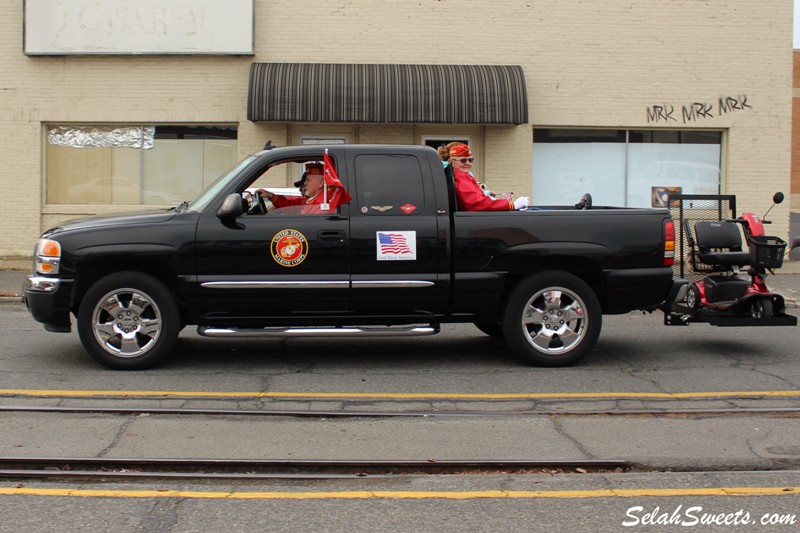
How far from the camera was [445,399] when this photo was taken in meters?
6.87

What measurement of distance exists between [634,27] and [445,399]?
40.3ft

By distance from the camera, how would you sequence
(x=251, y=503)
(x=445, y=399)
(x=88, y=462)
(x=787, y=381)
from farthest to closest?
(x=787, y=381) → (x=445, y=399) → (x=88, y=462) → (x=251, y=503)

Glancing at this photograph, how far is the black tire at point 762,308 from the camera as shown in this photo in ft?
27.7

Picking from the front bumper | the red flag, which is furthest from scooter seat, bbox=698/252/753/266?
the front bumper

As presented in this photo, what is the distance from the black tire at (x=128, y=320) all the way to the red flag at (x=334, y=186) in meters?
1.61

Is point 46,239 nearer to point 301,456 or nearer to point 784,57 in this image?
point 301,456

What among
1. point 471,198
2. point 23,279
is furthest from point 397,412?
point 23,279

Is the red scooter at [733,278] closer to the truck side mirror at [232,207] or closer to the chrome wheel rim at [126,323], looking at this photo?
the truck side mirror at [232,207]

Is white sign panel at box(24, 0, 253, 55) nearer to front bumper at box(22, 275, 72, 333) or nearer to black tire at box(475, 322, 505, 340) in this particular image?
black tire at box(475, 322, 505, 340)

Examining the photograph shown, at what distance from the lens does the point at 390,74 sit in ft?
53.2

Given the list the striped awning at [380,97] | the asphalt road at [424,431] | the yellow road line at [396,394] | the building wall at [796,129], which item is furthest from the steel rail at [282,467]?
the building wall at [796,129]

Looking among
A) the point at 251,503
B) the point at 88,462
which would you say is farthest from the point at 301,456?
the point at 88,462

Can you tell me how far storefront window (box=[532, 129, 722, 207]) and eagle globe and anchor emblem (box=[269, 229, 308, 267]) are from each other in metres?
10.5

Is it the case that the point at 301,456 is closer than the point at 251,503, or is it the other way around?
the point at 251,503
